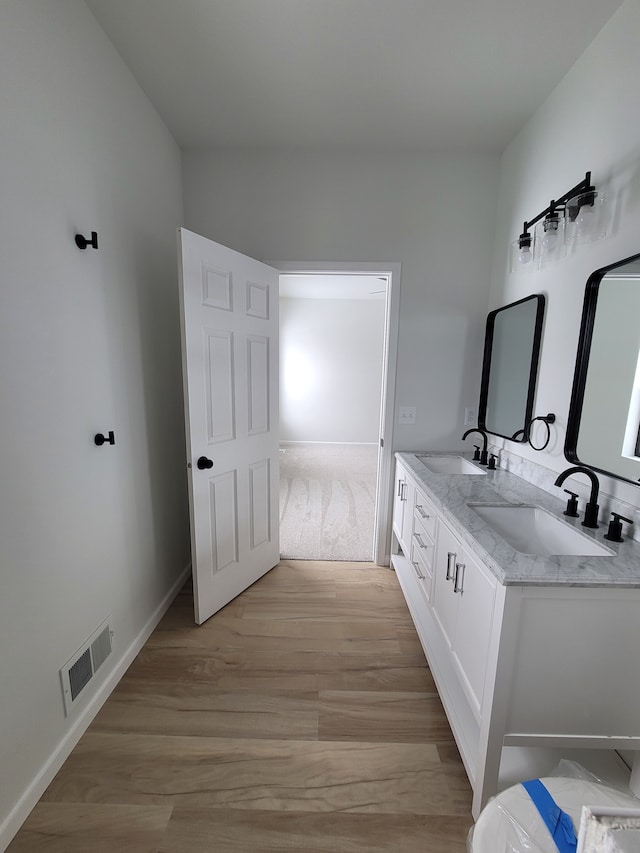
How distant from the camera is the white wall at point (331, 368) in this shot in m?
6.16

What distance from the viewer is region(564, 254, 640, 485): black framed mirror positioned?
1.26 meters

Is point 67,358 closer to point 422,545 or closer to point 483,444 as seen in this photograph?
point 422,545

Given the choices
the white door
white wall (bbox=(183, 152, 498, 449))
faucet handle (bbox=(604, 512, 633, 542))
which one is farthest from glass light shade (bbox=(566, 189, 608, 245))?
the white door

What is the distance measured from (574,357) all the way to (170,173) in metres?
2.47

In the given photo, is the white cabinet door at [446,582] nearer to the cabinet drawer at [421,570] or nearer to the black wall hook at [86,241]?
the cabinet drawer at [421,570]

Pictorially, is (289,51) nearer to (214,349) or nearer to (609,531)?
(214,349)

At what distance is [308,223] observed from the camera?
2.26 metres

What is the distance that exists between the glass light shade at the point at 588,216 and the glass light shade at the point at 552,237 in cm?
9

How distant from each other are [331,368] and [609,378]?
5132 mm

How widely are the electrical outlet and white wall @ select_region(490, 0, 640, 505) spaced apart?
64 cm

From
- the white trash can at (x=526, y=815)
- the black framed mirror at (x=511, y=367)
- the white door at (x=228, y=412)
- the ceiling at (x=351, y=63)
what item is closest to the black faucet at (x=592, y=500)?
the black framed mirror at (x=511, y=367)

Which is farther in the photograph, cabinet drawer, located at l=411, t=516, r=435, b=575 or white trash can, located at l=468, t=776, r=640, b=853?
cabinet drawer, located at l=411, t=516, r=435, b=575

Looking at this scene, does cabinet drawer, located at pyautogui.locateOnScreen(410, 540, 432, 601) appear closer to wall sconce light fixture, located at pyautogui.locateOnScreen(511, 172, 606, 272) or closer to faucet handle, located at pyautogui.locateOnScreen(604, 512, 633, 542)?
faucet handle, located at pyautogui.locateOnScreen(604, 512, 633, 542)

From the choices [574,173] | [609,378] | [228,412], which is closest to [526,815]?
[609,378]
